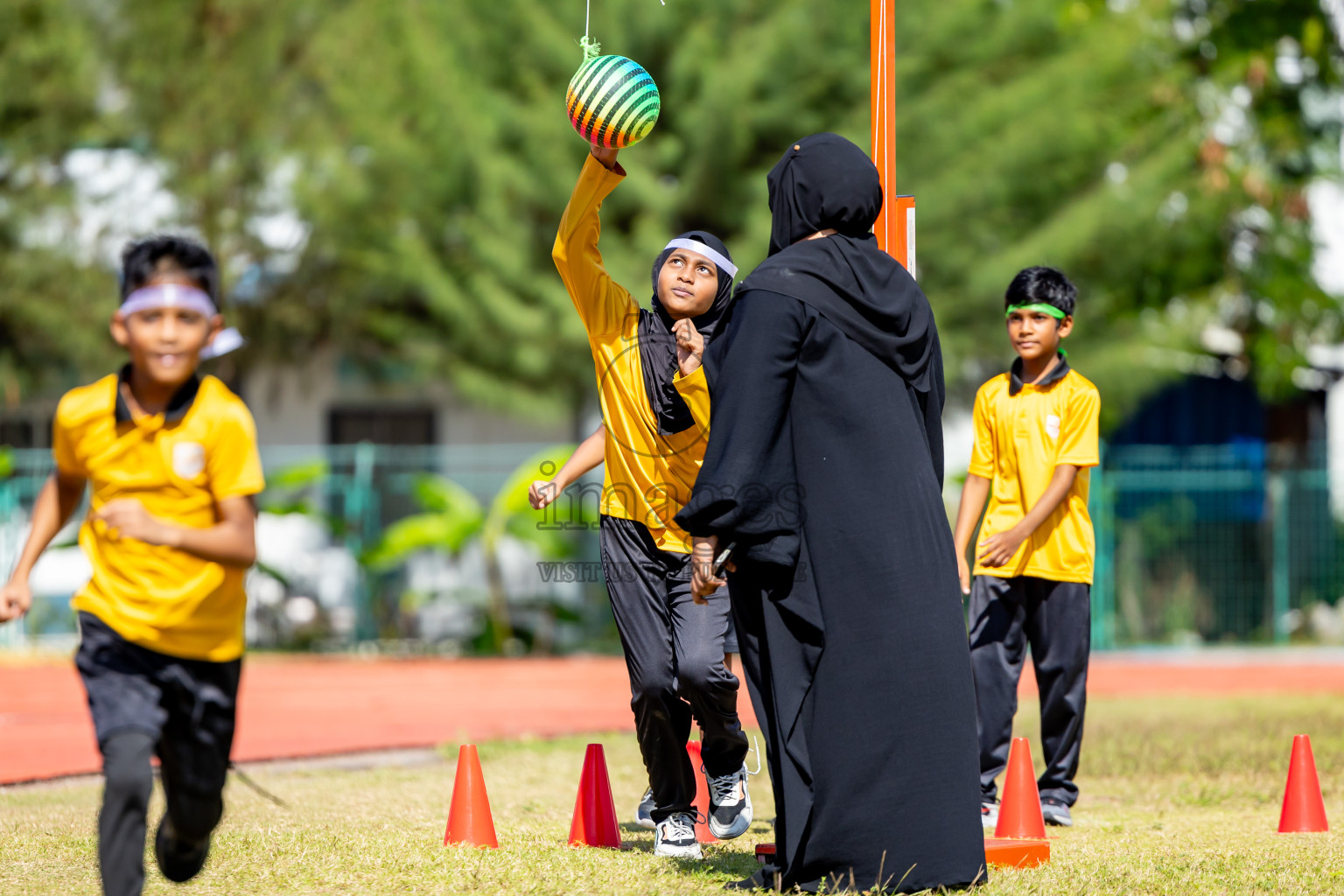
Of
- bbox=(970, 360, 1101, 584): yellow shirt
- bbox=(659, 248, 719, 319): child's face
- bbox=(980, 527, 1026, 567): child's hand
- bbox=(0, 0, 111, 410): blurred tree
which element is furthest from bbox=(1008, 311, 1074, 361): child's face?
bbox=(0, 0, 111, 410): blurred tree

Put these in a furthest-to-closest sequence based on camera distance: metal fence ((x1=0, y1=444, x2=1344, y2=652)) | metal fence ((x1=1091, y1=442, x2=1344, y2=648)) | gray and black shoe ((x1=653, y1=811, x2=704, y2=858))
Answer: metal fence ((x1=1091, y1=442, x2=1344, y2=648)) < metal fence ((x1=0, y1=444, x2=1344, y2=652)) < gray and black shoe ((x1=653, y1=811, x2=704, y2=858))

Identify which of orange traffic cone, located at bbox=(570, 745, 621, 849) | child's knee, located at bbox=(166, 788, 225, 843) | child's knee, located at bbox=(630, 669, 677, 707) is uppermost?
child's knee, located at bbox=(630, 669, 677, 707)

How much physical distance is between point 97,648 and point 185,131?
16.0 m

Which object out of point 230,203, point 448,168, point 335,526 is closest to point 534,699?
point 335,526

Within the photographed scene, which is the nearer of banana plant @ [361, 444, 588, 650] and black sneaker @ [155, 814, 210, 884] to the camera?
black sneaker @ [155, 814, 210, 884]

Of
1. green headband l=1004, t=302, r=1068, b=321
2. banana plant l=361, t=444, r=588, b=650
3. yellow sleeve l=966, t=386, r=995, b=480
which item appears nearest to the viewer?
green headband l=1004, t=302, r=1068, b=321

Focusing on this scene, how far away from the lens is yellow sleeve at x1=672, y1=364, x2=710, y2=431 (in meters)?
5.67

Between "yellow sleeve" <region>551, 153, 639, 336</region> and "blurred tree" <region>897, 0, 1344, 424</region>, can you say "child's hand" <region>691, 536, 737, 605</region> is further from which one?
"blurred tree" <region>897, 0, 1344, 424</region>

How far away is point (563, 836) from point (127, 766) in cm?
239

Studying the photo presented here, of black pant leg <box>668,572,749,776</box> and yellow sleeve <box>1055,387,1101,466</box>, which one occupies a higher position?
yellow sleeve <box>1055,387,1101,466</box>

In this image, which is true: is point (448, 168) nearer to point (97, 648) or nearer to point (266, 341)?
point (266, 341)

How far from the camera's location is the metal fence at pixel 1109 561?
1872 centimetres

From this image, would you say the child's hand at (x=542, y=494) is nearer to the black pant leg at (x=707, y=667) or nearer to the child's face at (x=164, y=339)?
the black pant leg at (x=707, y=667)

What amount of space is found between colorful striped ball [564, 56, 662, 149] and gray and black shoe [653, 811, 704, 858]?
2.48 m
